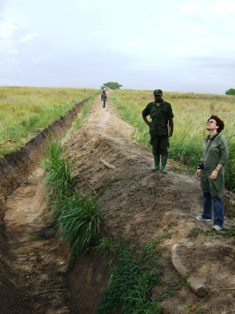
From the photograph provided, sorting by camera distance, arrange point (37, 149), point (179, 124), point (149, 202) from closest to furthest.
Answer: point (149, 202) → point (179, 124) → point (37, 149)

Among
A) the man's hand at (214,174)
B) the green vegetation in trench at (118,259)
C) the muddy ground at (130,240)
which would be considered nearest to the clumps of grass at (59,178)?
the muddy ground at (130,240)

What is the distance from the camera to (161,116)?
8164 millimetres

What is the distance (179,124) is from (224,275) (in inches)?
411

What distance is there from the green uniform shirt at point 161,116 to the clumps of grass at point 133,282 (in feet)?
9.36

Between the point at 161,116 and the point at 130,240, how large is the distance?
287 centimetres

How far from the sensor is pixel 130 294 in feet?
17.0

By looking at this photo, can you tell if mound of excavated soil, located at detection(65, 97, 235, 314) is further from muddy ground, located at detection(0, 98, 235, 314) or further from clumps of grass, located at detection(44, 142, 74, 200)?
clumps of grass, located at detection(44, 142, 74, 200)

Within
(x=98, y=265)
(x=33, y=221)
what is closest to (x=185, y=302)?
(x=98, y=265)

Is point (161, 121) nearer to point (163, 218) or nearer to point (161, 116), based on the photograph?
point (161, 116)

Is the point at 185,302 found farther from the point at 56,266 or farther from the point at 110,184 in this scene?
the point at 110,184

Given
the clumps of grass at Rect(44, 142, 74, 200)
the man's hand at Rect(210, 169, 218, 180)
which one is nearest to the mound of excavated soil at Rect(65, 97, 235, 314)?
the clumps of grass at Rect(44, 142, 74, 200)

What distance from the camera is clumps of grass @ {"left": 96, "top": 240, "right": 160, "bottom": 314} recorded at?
5004mm

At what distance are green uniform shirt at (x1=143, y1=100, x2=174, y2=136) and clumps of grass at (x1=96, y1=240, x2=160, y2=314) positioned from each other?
9.36ft

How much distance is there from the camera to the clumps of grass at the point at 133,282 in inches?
197
